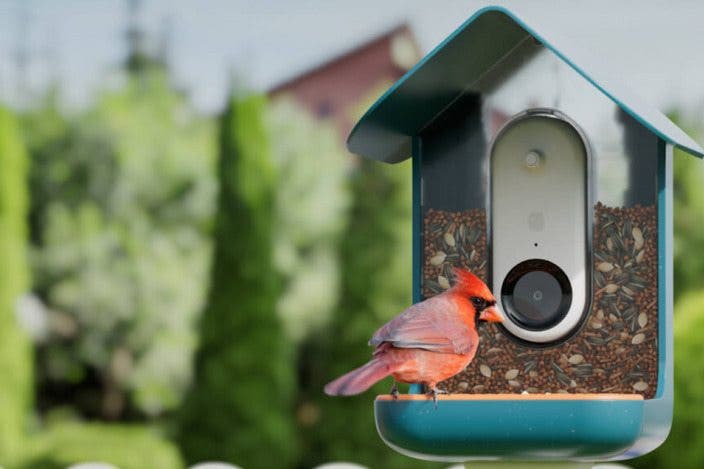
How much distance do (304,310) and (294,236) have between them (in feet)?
2.83

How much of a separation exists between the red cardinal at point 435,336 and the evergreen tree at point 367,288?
7172mm

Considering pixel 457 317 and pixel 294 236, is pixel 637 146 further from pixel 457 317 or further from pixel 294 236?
pixel 294 236

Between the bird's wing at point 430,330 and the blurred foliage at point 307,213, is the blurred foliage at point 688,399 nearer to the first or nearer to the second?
the blurred foliage at point 307,213

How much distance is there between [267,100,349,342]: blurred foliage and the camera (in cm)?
1226

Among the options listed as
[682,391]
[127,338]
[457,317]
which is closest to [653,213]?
[457,317]

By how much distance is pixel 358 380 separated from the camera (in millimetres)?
2426

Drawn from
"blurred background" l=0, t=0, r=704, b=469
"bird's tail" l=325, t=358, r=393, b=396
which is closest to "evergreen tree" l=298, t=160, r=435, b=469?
"blurred background" l=0, t=0, r=704, b=469

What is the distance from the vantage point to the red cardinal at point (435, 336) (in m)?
2.60

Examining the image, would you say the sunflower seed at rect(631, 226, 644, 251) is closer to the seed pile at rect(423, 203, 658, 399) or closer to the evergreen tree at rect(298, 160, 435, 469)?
the seed pile at rect(423, 203, 658, 399)

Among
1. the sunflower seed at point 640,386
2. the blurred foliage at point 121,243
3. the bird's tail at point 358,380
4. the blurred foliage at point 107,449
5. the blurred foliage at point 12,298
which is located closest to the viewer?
the bird's tail at point 358,380

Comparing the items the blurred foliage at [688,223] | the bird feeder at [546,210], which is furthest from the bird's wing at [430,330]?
the blurred foliage at [688,223]

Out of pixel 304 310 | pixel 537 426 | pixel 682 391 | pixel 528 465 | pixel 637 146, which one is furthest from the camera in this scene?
pixel 304 310

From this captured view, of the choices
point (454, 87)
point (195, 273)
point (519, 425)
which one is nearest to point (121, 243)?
point (195, 273)

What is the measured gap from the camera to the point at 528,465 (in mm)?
2777
